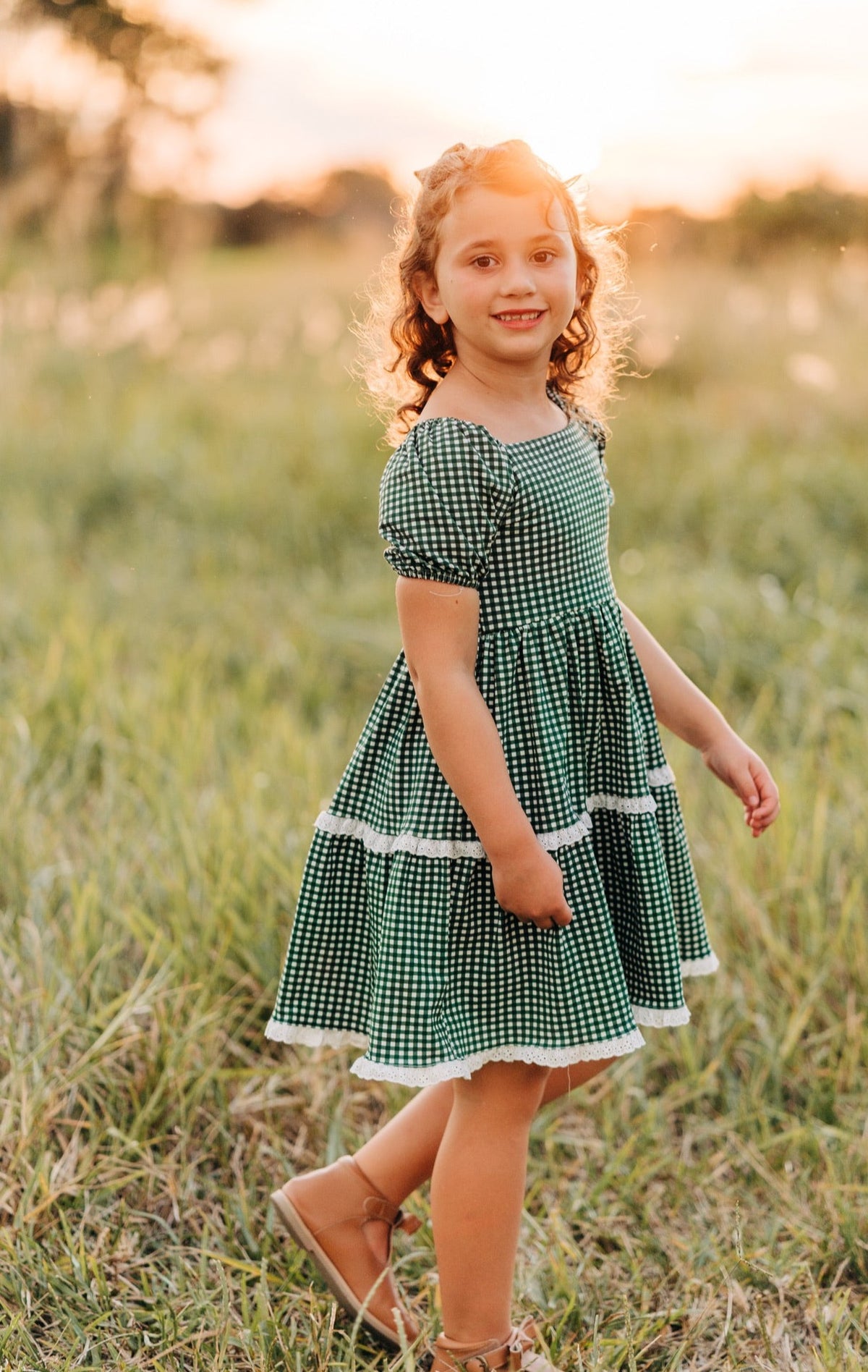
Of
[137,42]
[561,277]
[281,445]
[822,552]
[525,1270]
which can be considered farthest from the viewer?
[137,42]

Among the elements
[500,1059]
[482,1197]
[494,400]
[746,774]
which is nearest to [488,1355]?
[482,1197]

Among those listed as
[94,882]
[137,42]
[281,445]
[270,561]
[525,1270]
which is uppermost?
[137,42]

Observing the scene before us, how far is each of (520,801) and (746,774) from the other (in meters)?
0.37

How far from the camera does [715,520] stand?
4.51 meters

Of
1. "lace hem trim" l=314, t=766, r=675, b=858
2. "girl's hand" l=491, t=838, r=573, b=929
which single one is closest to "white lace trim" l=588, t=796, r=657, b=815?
"lace hem trim" l=314, t=766, r=675, b=858

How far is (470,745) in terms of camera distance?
1.41 meters

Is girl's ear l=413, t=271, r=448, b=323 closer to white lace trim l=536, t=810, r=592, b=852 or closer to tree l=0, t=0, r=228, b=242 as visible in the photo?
white lace trim l=536, t=810, r=592, b=852

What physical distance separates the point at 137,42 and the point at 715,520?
25.3 feet

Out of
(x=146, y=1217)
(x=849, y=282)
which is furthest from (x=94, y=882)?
(x=849, y=282)

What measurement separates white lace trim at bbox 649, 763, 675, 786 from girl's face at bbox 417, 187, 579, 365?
1.71ft

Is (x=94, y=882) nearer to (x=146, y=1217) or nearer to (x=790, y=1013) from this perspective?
(x=146, y=1217)

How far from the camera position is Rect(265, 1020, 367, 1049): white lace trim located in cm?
162

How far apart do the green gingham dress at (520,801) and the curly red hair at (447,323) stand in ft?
0.61

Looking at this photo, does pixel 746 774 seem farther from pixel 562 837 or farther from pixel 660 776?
pixel 562 837
